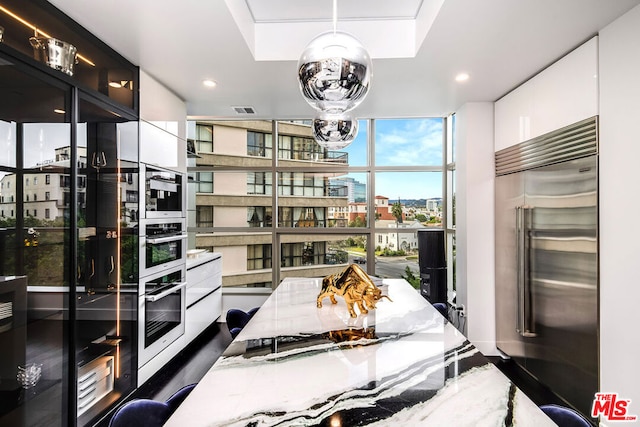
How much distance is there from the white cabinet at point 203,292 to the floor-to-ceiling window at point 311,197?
34cm

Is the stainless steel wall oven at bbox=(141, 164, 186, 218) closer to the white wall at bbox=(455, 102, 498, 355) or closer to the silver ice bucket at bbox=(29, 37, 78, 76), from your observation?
the silver ice bucket at bbox=(29, 37, 78, 76)

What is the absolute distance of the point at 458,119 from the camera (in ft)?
13.1

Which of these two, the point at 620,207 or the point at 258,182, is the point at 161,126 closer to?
the point at 258,182

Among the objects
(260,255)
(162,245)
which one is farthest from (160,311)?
(260,255)

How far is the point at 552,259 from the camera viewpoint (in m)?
2.79

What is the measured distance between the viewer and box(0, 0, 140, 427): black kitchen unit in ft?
5.99

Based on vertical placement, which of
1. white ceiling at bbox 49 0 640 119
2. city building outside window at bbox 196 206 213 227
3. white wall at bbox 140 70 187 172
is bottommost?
city building outside window at bbox 196 206 213 227

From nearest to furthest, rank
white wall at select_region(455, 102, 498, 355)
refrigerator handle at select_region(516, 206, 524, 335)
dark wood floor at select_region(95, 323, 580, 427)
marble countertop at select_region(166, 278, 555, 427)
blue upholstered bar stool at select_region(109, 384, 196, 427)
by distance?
marble countertop at select_region(166, 278, 555, 427)
blue upholstered bar stool at select_region(109, 384, 196, 427)
dark wood floor at select_region(95, 323, 580, 427)
refrigerator handle at select_region(516, 206, 524, 335)
white wall at select_region(455, 102, 498, 355)

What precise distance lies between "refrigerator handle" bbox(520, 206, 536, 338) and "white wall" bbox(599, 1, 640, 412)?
0.82m

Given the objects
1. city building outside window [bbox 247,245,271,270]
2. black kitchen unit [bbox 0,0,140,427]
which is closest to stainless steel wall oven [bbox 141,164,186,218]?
black kitchen unit [bbox 0,0,140,427]

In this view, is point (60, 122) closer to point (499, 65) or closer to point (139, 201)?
point (139, 201)

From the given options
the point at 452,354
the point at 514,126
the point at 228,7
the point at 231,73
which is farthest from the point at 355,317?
the point at 514,126

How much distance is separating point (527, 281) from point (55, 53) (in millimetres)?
3767

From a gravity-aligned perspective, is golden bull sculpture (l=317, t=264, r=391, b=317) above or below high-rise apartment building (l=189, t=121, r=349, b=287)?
below
